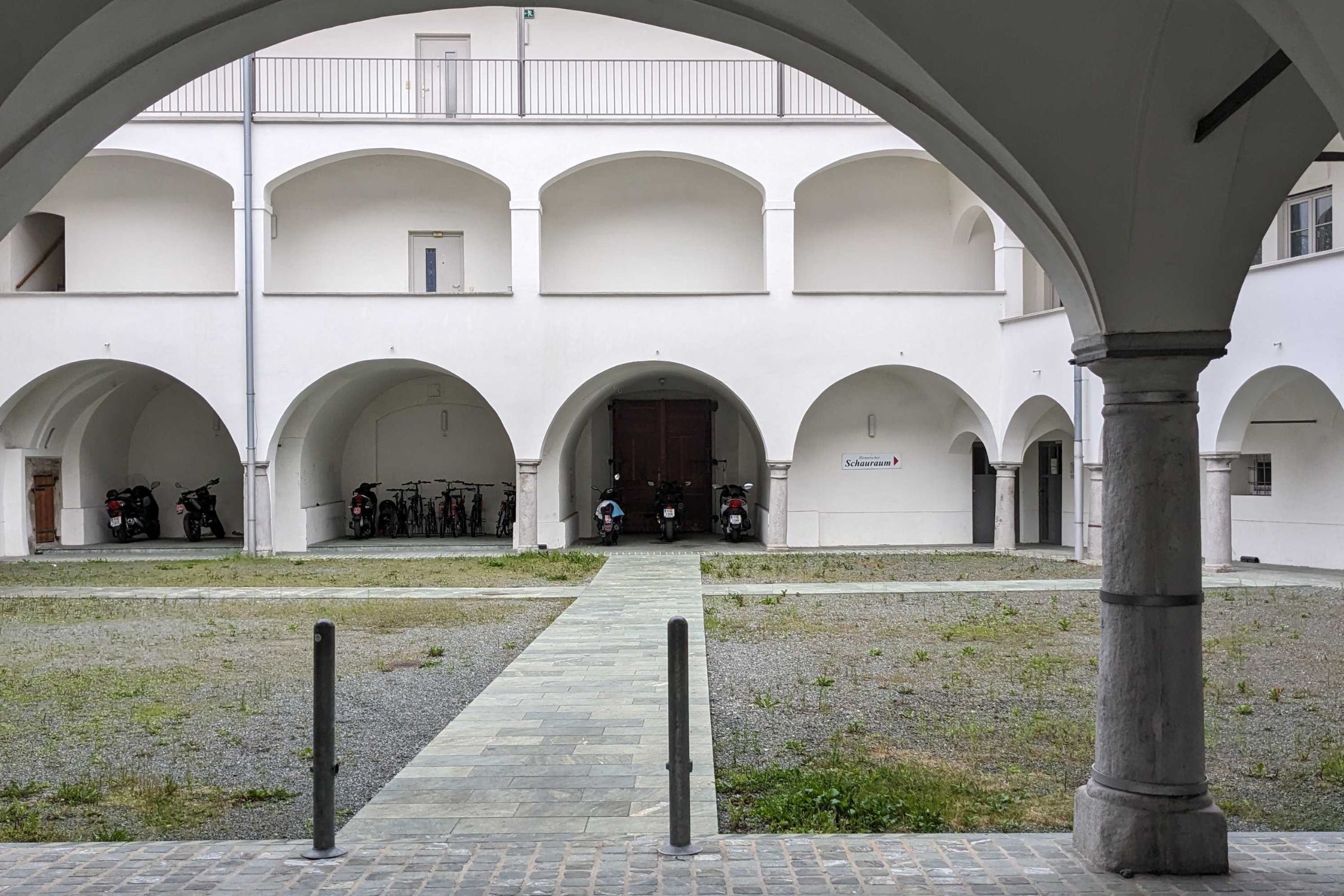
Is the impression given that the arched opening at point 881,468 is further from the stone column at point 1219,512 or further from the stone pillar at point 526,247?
the stone pillar at point 526,247

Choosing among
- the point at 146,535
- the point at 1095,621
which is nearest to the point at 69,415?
the point at 146,535

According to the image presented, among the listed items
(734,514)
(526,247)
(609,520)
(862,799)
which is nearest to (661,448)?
(734,514)

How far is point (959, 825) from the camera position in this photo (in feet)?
18.7

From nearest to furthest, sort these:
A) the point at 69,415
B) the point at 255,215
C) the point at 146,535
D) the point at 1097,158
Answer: the point at 1097,158 < the point at 255,215 < the point at 69,415 < the point at 146,535

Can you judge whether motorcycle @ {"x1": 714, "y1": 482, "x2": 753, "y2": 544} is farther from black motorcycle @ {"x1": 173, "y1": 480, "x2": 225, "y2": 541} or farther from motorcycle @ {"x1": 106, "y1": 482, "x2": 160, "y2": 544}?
motorcycle @ {"x1": 106, "y1": 482, "x2": 160, "y2": 544}

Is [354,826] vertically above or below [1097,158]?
below

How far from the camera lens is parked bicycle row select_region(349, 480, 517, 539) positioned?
25.0 meters

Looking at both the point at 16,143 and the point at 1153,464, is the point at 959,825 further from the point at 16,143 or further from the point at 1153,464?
the point at 16,143

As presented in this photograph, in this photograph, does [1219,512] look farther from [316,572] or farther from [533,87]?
[533,87]

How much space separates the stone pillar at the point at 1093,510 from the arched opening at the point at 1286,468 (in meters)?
2.22

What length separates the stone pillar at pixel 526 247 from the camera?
21484mm

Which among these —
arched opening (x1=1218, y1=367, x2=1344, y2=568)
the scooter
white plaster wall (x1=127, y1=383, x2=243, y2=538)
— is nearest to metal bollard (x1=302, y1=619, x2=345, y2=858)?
arched opening (x1=1218, y1=367, x2=1344, y2=568)

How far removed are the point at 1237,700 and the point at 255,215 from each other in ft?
Answer: 59.7

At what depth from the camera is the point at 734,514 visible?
23.8m
